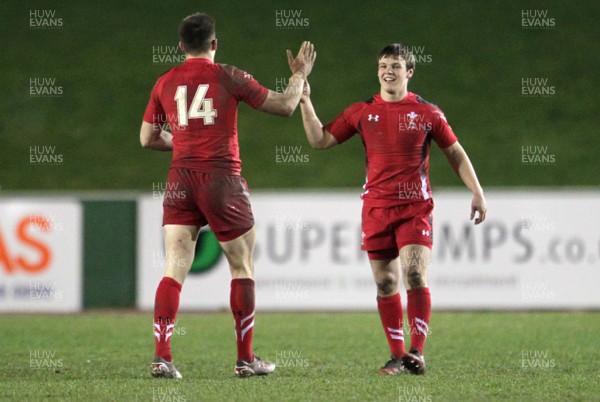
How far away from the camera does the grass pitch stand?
568 centimetres

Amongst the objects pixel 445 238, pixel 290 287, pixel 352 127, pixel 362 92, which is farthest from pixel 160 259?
pixel 362 92

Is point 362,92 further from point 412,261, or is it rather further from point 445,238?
point 412,261

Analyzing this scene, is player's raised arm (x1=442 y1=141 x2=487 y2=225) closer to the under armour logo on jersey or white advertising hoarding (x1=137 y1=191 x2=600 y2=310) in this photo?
the under armour logo on jersey

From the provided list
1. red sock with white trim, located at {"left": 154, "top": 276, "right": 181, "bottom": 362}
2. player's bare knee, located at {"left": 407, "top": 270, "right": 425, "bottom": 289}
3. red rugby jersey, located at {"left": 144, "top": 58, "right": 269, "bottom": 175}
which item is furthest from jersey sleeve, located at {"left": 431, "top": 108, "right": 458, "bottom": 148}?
red sock with white trim, located at {"left": 154, "top": 276, "right": 181, "bottom": 362}

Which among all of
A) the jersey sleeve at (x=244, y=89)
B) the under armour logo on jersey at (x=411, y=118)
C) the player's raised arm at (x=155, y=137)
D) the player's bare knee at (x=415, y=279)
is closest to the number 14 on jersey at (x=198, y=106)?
the jersey sleeve at (x=244, y=89)

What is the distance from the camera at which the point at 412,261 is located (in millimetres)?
6656

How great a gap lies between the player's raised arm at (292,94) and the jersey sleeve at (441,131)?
2.88 ft

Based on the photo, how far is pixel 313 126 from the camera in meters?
6.99

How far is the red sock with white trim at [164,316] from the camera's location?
623cm

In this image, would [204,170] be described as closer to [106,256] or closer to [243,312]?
[243,312]

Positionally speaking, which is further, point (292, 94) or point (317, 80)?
point (317, 80)

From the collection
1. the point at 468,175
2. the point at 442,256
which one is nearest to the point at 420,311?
the point at 468,175

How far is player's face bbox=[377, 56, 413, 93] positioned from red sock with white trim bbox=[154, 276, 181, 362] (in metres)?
1.87

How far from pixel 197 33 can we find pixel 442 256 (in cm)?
646
